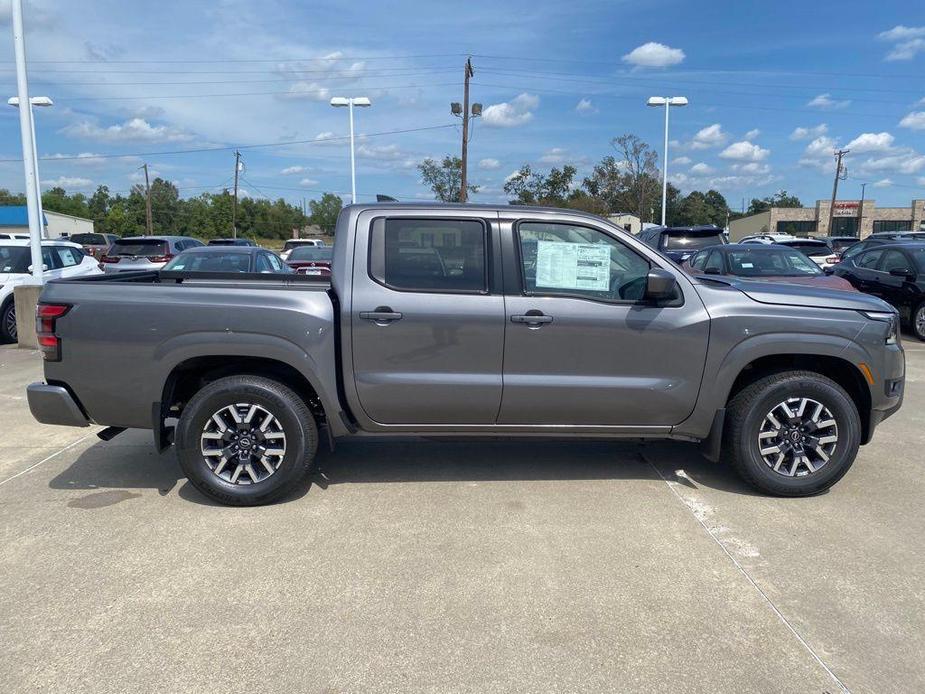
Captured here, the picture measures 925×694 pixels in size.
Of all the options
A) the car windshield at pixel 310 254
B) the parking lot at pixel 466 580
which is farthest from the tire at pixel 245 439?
the car windshield at pixel 310 254

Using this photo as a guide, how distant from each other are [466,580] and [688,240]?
13.7 metres

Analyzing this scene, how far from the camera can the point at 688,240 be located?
1578cm

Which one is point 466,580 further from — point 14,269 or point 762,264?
point 14,269

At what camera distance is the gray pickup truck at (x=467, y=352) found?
4312 mm

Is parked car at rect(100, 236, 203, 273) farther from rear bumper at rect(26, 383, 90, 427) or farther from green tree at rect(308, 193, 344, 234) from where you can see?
green tree at rect(308, 193, 344, 234)

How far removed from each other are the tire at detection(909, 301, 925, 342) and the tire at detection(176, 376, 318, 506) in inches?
431

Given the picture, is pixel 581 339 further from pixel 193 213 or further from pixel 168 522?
pixel 193 213

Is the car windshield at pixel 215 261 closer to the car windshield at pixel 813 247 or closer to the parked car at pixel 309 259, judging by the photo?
the parked car at pixel 309 259

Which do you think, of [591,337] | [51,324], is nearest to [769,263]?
[591,337]

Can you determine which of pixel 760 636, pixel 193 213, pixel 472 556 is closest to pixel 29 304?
pixel 472 556

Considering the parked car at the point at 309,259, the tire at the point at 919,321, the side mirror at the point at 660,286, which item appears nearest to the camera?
the side mirror at the point at 660,286

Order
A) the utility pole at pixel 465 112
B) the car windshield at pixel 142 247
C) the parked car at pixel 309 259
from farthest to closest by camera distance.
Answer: the utility pole at pixel 465 112 < the car windshield at pixel 142 247 < the parked car at pixel 309 259

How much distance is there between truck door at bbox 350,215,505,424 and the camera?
14.2 ft

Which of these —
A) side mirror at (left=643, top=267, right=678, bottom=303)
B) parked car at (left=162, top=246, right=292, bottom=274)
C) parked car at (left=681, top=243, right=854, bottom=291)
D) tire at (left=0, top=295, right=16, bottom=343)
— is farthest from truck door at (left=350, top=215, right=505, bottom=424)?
tire at (left=0, top=295, right=16, bottom=343)
